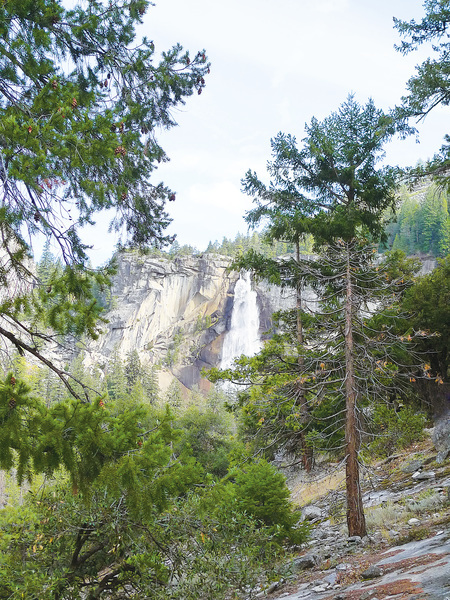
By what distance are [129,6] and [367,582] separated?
19.8ft

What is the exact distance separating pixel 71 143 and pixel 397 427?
12.0m

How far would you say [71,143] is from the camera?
3.64 m

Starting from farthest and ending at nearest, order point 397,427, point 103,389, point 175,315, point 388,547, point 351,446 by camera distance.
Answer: point 175,315
point 397,427
point 351,446
point 388,547
point 103,389

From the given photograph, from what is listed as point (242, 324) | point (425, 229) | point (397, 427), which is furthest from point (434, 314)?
point (425, 229)

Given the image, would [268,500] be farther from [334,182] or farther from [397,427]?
[334,182]

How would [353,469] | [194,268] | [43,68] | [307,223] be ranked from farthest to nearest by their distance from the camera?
[194,268] < [307,223] < [353,469] < [43,68]

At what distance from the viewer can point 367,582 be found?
14.0ft

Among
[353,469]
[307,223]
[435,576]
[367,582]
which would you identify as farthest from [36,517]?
[307,223]

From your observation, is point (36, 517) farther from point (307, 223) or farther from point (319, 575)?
point (307, 223)

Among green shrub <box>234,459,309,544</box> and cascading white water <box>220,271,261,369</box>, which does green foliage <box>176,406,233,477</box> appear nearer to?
green shrub <box>234,459,309,544</box>

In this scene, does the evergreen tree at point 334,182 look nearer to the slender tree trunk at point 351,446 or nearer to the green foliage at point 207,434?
the slender tree trunk at point 351,446

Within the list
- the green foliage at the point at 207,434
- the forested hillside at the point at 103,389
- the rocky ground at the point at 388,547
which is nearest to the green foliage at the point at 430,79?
the forested hillside at the point at 103,389

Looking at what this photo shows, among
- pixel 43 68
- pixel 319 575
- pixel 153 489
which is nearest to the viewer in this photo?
pixel 153 489

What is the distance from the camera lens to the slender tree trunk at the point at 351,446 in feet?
23.7
